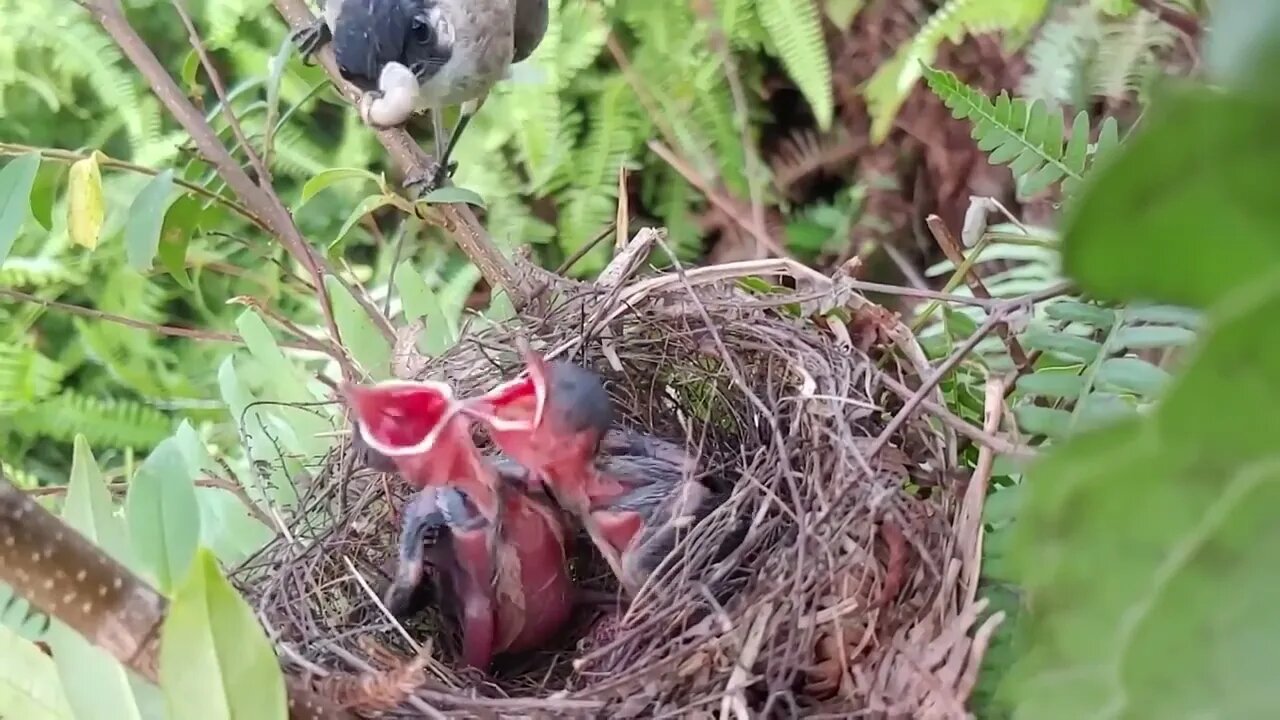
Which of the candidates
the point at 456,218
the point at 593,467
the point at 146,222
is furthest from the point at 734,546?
the point at 146,222

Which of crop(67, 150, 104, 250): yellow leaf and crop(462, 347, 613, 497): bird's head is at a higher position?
crop(67, 150, 104, 250): yellow leaf

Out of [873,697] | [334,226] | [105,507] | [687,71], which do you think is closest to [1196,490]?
[873,697]

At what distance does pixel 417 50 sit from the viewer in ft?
2.81

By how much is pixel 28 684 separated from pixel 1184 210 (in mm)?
605

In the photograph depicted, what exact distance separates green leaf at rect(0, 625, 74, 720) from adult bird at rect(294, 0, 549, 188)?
0.41 metres

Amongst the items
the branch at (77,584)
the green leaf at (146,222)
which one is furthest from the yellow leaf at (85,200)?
the branch at (77,584)

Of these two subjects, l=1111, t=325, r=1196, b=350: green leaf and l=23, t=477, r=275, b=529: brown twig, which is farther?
l=23, t=477, r=275, b=529: brown twig

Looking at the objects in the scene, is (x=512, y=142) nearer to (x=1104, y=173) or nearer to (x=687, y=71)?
(x=687, y=71)

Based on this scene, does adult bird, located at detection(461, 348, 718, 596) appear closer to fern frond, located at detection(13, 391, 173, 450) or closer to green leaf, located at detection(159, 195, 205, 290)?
green leaf, located at detection(159, 195, 205, 290)

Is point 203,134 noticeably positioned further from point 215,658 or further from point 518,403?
point 215,658

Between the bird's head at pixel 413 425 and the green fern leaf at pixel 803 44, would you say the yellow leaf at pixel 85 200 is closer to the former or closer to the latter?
the bird's head at pixel 413 425

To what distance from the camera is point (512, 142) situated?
5.63 feet

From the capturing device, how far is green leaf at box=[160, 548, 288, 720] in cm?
38

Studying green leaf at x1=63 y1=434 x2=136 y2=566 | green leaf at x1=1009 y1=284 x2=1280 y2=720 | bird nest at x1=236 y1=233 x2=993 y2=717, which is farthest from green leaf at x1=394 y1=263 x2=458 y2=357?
green leaf at x1=1009 y1=284 x2=1280 y2=720
